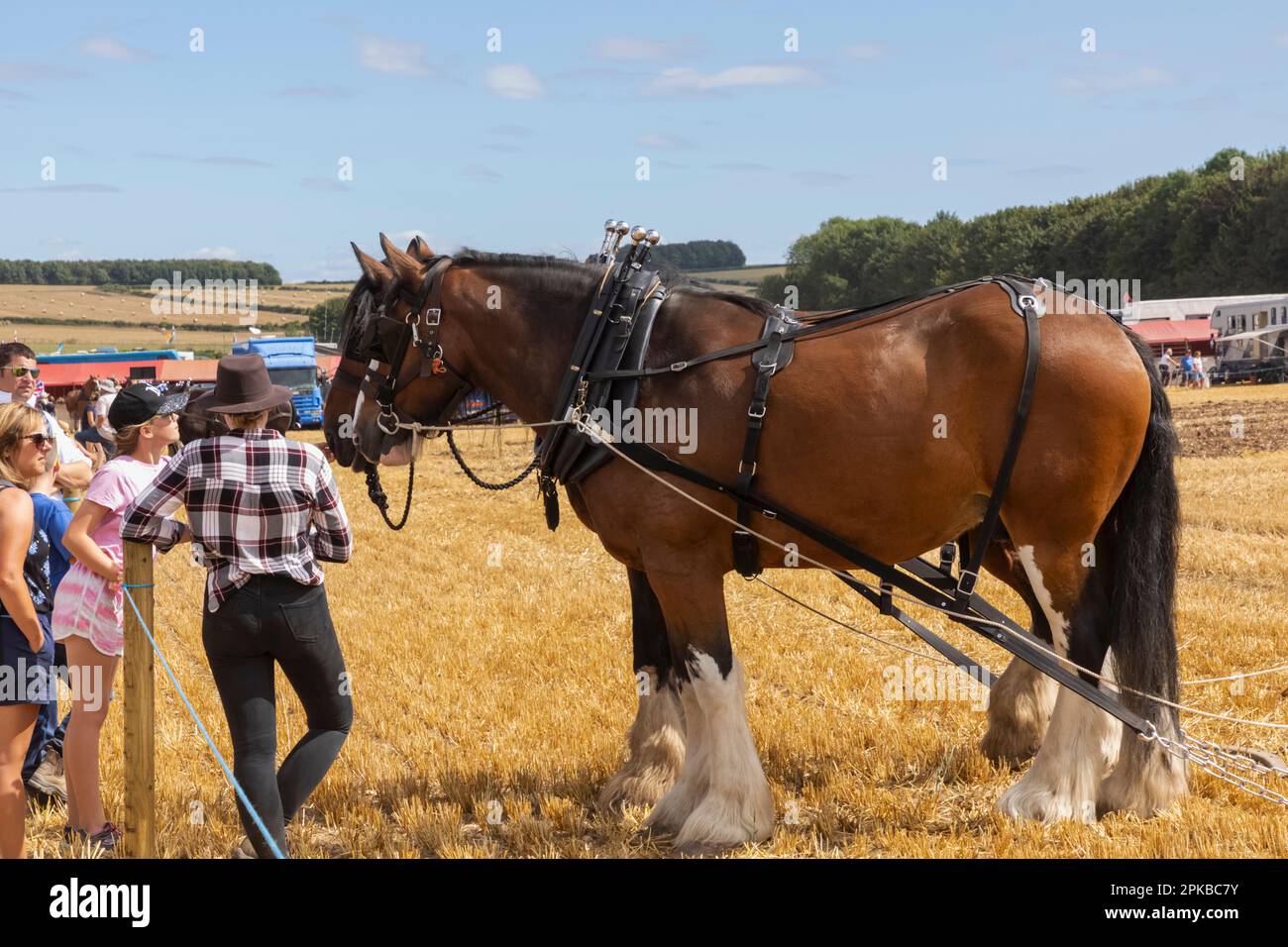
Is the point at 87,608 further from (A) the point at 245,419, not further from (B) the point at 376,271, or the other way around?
(B) the point at 376,271

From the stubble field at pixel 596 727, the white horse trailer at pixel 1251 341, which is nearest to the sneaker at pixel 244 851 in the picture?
the stubble field at pixel 596 727

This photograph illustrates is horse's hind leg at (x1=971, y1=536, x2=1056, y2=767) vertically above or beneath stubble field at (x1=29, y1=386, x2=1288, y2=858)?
above

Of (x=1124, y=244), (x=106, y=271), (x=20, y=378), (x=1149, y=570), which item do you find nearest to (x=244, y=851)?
(x=1149, y=570)

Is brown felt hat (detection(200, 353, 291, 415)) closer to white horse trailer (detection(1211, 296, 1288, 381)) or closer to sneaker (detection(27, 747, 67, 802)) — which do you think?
sneaker (detection(27, 747, 67, 802))

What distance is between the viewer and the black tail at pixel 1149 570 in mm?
4711

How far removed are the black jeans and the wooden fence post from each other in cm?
29

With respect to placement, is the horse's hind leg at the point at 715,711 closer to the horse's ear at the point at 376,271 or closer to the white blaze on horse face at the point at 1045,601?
the white blaze on horse face at the point at 1045,601

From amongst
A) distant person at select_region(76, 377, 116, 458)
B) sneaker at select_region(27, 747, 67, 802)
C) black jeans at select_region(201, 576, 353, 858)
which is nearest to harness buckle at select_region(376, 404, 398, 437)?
black jeans at select_region(201, 576, 353, 858)

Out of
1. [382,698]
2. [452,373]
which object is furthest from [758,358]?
[382,698]

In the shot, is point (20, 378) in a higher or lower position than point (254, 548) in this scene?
higher

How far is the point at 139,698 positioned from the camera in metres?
4.26

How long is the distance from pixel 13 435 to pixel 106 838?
1822mm

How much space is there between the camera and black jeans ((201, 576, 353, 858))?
4.08 m

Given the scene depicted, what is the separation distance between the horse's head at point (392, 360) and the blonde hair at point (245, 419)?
1.02 m
